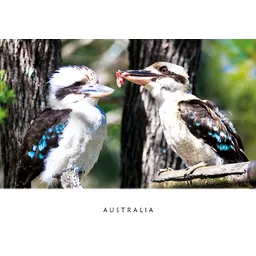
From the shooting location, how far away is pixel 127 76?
3852mm

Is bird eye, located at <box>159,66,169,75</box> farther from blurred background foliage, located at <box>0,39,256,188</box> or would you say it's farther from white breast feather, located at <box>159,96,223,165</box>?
blurred background foliage, located at <box>0,39,256,188</box>

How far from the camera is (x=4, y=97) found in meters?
3.97

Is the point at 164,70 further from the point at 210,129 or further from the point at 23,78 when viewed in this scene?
the point at 23,78

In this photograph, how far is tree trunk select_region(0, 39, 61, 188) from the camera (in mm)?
3961

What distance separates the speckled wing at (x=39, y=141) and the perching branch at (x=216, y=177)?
708 millimetres

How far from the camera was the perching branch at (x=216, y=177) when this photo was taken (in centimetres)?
346

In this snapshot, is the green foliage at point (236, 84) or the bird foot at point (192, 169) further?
the green foliage at point (236, 84)

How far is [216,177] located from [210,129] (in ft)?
1.00

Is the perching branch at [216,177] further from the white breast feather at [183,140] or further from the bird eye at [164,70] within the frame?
the bird eye at [164,70]

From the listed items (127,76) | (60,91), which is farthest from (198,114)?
(60,91)

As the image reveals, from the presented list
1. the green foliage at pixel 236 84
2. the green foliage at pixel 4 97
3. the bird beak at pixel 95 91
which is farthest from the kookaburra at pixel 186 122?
the green foliage at pixel 4 97

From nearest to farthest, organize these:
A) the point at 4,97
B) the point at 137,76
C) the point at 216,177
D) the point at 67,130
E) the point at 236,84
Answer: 1. the point at 216,177
2. the point at 67,130
3. the point at 137,76
4. the point at 4,97
5. the point at 236,84

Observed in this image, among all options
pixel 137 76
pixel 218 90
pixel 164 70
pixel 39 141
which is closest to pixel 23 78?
pixel 39 141
